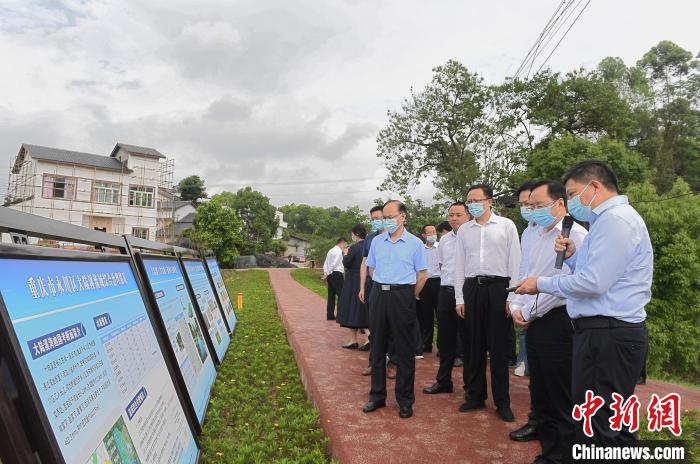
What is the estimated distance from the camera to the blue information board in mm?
2979

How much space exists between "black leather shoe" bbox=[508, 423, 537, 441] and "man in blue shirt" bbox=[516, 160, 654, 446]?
882mm

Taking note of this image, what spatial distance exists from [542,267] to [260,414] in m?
2.67

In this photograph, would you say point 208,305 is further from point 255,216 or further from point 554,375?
point 255,216

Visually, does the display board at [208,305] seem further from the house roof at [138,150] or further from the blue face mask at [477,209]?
the house roof at [138,150]

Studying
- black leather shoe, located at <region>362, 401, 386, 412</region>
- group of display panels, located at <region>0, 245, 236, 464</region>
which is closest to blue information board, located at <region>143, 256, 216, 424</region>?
group of display panels, located at <region>0, 245, 236, 464</region>

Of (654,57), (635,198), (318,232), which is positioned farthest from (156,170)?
(654,57)

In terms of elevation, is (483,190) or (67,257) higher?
(483,190)

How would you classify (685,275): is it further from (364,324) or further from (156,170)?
(156,170)

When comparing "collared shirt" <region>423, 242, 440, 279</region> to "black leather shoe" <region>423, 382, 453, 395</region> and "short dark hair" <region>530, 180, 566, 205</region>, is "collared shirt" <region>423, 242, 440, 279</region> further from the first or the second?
"short dark hair" <region>530, 180, 566, 205</region>

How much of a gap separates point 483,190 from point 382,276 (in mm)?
1194

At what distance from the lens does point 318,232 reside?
34.1m

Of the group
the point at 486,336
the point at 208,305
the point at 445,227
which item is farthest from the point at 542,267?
the point at 208,305

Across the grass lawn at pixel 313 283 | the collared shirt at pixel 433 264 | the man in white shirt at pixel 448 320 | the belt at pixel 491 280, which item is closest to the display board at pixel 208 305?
the man in white shirt at pixel 448 320

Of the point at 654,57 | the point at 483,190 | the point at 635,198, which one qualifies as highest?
the point at 654,57
